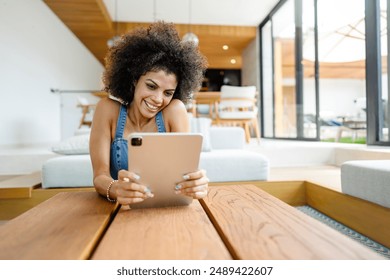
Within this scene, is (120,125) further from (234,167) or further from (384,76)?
(384,76)

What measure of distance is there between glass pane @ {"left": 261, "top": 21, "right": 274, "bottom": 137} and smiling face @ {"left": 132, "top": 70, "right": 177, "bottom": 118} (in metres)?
6.29

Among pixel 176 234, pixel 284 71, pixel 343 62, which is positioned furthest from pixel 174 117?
pixel 284 71

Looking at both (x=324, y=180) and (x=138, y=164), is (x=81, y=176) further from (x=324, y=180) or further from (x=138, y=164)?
(x=324, y=180)

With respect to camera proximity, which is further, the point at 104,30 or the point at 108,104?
the point at 104,30

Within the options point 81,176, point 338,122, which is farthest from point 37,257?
point 338,122

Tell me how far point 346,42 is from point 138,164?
4.58 metres

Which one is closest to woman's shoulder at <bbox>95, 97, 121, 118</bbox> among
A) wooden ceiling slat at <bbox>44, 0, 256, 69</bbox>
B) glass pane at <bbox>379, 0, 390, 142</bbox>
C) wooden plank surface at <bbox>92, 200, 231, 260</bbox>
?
wooden plank surface at <bbox>92, 200, 231, 260</bbox>

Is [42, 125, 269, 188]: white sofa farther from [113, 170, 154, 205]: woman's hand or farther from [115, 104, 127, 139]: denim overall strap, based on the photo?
[113, 170, 154, 205]: woman's hand

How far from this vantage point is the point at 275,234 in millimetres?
612

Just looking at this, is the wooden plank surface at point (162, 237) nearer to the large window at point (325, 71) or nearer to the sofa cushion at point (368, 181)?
the sofa cushion at point (368, 181)

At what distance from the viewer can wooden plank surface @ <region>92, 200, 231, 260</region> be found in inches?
20.8

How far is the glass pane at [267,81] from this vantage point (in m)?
7.23

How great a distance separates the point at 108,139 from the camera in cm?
115

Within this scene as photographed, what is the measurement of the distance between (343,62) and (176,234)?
5.11 meters
